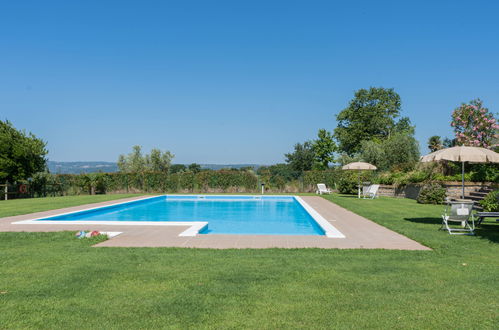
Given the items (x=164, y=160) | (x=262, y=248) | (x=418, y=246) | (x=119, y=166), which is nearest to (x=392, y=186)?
(x=418, y=246)

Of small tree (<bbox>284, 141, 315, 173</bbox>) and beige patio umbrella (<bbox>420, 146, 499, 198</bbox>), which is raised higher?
small tree (<bbox>284, 141, 315, 173</bbox>)

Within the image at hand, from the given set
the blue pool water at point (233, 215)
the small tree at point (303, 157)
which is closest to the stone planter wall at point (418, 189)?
the blue pool water at point (233, 215)

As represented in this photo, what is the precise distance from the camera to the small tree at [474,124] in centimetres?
2264

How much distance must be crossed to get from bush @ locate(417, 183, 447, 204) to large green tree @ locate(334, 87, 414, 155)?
29.3m

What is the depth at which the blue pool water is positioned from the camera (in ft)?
34.7

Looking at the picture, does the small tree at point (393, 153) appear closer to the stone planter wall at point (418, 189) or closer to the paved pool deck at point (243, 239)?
the stone planter wall at point (418, 189)

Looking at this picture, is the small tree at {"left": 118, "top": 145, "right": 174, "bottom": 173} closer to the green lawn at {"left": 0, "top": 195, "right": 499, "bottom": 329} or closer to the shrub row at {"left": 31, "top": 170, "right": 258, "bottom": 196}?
the shrub row at {"left": 31, "top": 170, "right": 258, "bottom": 196}

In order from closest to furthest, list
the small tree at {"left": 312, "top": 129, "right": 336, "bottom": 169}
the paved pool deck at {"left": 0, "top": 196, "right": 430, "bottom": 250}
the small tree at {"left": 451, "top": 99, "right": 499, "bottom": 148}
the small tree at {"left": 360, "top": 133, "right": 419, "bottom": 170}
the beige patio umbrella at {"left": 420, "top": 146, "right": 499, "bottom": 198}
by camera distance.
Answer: the paved pool deck at {"left": 0, "top": 196, "right": 430, "bottom": 250}, the beige patio umbrella at {"left": 420, "top": 146, "right": 499, "bottom": 198}, the small tree at {"left": 451, "top": 99, "right": 499, "bottom": 148}, the small tree at {"left": 360, "top": 133, "right": 419, "bottom": 170}, the small tree at {"left": 312, "top": 129, "right": 336, "bottom": 169}

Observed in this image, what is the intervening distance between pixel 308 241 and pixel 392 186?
1461 centimetres

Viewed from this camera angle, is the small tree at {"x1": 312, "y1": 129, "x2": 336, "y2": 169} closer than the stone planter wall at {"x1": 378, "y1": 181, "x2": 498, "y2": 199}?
No

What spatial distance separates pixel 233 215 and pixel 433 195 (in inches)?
319

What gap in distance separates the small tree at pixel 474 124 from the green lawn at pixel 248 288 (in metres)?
20.1

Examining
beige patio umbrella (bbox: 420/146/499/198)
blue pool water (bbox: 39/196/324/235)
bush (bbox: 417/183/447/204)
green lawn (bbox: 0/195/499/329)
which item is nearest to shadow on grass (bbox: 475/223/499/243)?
green lawn (bbox: 0/195/499/329)

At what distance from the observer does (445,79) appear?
30109 mm
